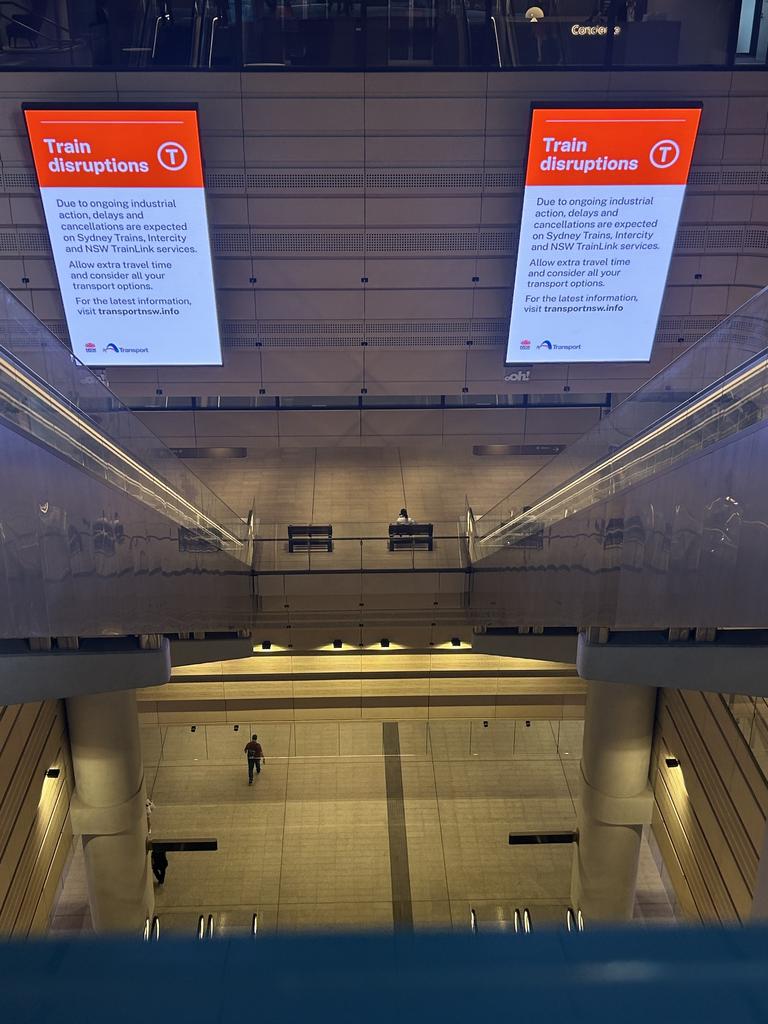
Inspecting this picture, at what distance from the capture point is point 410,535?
10.1 meters

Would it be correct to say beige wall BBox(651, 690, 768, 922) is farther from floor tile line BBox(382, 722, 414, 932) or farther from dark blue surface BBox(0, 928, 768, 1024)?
dark blue surface BBox(0, 928, 768, 1024)

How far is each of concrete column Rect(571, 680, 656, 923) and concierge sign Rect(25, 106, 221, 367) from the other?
737 centimetres

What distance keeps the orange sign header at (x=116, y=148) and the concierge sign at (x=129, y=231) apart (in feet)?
0.04

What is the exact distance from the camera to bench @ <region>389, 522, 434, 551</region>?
1004 cm

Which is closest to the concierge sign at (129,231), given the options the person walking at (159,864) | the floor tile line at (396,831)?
the floor tile line at (396,831)

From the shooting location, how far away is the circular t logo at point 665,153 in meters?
9.85

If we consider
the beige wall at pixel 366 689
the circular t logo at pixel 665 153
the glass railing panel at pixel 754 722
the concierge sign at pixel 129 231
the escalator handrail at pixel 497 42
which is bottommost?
the beige wall at pixel 366 689

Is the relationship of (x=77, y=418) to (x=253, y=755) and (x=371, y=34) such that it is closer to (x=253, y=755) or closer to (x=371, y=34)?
(x=371, y=34)

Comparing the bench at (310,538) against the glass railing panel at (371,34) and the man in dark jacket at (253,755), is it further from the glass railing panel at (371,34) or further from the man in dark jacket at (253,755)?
the glass railing panel at (371,34)

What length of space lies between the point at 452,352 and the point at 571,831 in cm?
725

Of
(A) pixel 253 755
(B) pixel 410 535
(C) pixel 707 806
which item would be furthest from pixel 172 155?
(C) pixel 707 806

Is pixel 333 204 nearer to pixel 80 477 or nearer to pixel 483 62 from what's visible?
pixel 483 62

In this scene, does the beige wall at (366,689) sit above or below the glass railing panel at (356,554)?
below

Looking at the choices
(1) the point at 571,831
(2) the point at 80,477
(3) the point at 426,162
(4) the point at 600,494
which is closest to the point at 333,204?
(3) the point at 426,162
